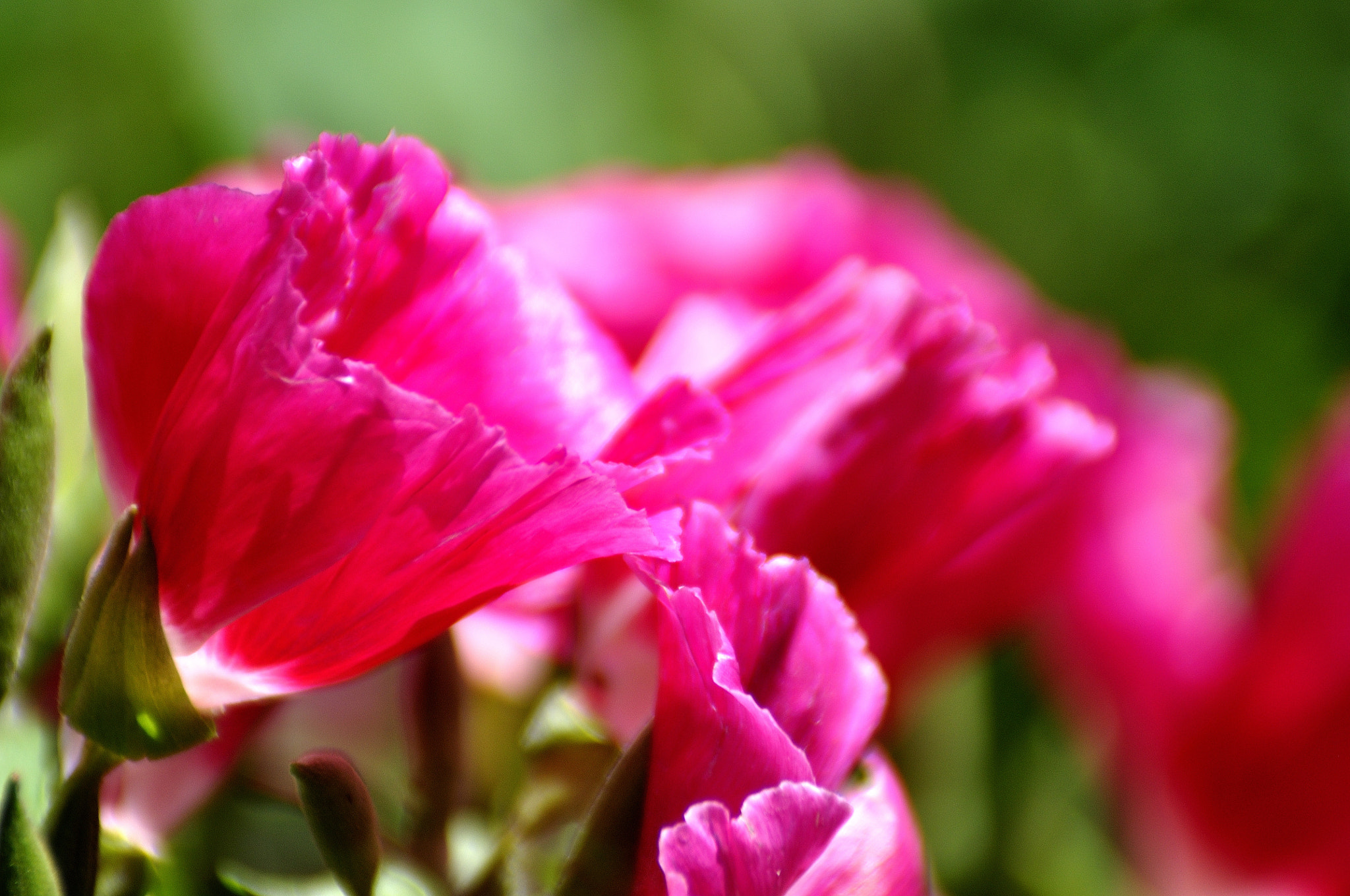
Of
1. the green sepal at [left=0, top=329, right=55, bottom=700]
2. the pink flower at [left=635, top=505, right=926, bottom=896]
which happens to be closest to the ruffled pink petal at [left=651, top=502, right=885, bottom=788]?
the pink flower at [left=635, top=505, right=926, bottom=896]

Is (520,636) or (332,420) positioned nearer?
(332,420)

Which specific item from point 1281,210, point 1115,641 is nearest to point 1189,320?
point 1281,210

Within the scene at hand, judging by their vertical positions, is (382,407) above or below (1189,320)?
above

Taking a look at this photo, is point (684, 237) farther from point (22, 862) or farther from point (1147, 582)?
point (22, 862)

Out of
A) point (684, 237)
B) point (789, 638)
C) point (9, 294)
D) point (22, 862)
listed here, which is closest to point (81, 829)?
point (22, 862)

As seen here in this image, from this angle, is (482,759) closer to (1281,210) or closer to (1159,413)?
(1159,413)

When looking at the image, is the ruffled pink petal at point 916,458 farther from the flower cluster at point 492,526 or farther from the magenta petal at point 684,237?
the magenta petal at point 684,237
